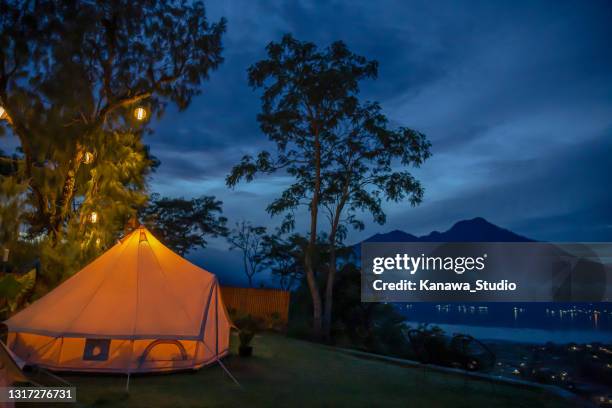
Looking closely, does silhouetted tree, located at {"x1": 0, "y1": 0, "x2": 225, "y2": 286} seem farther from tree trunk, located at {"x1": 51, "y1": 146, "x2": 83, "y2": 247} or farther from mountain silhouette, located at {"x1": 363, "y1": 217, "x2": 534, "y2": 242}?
mountain silhouette, located at {"x1": 363, "y1": 217, "x2": 534, "y2": 242}

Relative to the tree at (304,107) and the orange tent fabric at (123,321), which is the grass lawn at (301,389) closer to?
the orange tent fabric at (123,321)

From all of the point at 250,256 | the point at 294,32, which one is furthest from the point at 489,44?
the point at 250,256

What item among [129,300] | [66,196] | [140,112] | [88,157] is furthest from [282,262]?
[129,300]

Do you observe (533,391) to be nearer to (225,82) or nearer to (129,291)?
(129,291)

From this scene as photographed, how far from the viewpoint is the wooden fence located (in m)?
14.6

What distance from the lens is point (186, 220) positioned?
25.6 meters

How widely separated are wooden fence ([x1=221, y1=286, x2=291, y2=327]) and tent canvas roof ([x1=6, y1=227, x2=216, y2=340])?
7712mm

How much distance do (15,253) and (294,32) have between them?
10851 mm

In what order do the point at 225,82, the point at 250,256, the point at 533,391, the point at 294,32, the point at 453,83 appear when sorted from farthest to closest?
the point at 250,256
the point at 453,83
the point at 225,82
the point at 294,32
the point at 533,391

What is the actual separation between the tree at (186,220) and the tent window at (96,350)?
737 inches

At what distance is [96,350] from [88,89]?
5.79m

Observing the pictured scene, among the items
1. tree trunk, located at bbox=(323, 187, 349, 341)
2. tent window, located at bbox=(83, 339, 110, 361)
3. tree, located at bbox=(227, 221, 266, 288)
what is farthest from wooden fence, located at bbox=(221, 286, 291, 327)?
tree, located at bbox=(227, 221, 266, 288)

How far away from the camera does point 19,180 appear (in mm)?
Answer: 9453

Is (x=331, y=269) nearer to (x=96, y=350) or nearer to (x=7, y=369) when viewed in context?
(x=96, y=350)
